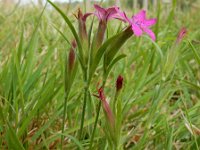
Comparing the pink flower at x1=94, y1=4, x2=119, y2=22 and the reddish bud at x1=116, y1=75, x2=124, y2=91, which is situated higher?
the pink flower at x1=94, y1=4, x2=119, y2=22

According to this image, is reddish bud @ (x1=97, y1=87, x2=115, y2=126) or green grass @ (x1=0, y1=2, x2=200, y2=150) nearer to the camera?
reddish bud @ (x1=97, y1=87, x2=115, y2=126)

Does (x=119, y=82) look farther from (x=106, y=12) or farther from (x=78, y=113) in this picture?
(x=78, y=113)

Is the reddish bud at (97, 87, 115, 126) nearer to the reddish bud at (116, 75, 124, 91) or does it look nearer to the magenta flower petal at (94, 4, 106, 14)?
the reddish bud at (116, 75, 124, 91)

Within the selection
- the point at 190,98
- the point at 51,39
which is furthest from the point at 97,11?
the point at 51,39

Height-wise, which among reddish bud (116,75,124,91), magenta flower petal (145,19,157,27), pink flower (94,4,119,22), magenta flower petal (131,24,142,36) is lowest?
reddish bud (116,75,124,91)

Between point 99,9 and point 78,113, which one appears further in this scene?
point 78,113

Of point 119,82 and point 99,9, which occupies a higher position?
point 99,9

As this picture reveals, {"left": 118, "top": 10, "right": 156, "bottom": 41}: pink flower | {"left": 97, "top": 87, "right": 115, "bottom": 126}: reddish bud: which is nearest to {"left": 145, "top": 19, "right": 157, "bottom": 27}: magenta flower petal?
{"left": 118, "top": 10, "right": 156, "bottom": 41}: pink flower

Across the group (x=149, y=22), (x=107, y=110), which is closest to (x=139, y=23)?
(x=149, y=22)
